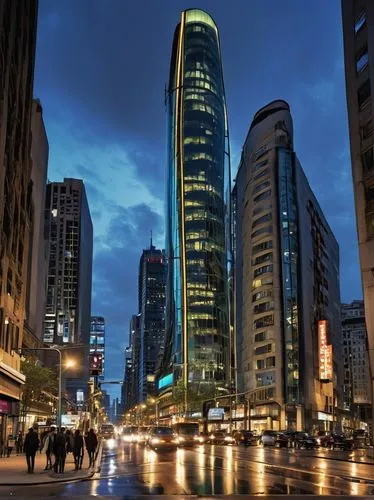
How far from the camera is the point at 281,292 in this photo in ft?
416

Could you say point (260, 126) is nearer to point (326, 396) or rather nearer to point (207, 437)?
point (326, 396)

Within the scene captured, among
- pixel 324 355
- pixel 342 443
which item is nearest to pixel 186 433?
pixel 342 443

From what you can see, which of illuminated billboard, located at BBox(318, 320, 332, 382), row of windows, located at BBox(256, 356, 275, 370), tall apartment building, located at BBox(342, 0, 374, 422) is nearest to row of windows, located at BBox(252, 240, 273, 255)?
illuminated billboard, located at BBox(318, 320, 332, 382)

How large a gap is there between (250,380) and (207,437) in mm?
40101

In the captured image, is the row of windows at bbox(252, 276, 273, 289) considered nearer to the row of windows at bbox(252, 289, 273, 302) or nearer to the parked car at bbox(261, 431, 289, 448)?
the row of windows at bbox(252, 289, 273, 302)

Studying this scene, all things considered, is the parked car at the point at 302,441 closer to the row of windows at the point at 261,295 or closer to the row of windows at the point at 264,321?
the row of windows at the point at 264,321

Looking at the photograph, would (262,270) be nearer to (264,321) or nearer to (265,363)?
(264,321)

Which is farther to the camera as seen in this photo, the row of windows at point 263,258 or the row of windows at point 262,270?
the row of windows at point 263,258

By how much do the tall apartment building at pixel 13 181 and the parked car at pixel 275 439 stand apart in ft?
101

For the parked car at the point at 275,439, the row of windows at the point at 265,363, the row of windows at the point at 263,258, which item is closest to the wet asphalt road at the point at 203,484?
the parked car at the point at 275,439

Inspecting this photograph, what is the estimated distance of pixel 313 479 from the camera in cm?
2697

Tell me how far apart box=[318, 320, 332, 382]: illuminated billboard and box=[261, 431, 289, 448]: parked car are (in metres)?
48.6

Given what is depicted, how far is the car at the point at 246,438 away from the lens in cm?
7888

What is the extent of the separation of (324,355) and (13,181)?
276 feet
